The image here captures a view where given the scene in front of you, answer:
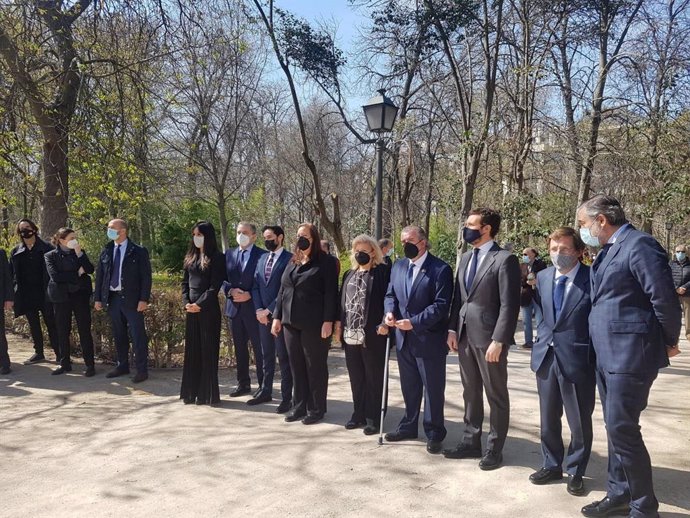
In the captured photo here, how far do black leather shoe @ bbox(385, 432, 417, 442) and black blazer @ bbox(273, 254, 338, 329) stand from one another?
119cm

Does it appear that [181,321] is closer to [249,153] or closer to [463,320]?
[463,320]

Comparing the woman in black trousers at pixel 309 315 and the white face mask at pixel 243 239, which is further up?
the white face mask at pixel 243 239

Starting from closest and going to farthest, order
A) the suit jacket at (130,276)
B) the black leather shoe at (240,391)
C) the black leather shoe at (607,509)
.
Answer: the black leather shoe at (607,509)
the black leather shoe at (240,391)
the suit jacket at (130,276)

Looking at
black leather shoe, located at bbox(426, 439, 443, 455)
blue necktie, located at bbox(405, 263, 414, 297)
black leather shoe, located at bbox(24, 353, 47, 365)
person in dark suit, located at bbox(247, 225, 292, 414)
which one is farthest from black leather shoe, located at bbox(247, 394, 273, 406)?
black leather shoe, located at bbox(24, 353, 47, 365)

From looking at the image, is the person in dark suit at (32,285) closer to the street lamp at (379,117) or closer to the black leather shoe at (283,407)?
the black leather shoe at (283,407)

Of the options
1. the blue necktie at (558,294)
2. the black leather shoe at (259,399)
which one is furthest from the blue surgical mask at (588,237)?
the black leather shoe at (259,399)

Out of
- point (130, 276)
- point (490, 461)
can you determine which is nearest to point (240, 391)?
point (130, 276)

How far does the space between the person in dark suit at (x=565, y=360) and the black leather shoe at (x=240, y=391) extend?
3.47m

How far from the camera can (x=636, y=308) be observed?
3.15 metres

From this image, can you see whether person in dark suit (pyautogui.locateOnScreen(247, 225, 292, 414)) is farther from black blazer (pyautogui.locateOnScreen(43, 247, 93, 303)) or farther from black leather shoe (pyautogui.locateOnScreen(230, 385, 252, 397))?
black blazer (pyautogui.locateOnScreen(43, 247, 93, 303))

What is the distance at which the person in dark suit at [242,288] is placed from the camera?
19.5 feet

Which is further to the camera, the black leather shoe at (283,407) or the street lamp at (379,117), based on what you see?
the street lamp at (379,117)

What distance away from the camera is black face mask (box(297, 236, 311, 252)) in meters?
5.18

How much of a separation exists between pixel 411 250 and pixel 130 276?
3.85 metres
